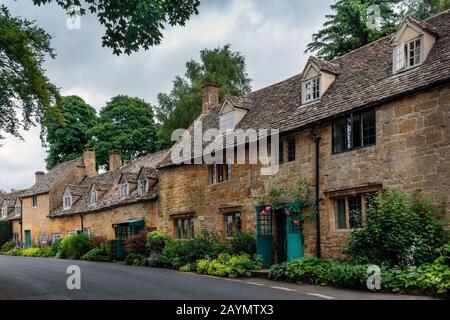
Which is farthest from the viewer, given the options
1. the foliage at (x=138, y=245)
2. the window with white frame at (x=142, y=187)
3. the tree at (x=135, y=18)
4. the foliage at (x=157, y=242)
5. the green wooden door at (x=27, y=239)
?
the green wooden door at (x=27, y=239)

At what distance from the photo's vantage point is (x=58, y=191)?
41.9m

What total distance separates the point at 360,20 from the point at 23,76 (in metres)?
22.3

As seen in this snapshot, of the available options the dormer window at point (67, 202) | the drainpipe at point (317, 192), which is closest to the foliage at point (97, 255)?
the dormer window at point (67, 202)

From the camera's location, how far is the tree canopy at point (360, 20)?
3031cm

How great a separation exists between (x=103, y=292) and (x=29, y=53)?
745 centimetres

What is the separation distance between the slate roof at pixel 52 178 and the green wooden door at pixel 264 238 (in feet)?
90.5

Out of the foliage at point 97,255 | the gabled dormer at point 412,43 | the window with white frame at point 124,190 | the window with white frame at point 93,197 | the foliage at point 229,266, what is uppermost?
the gabled dormer at point 412,43

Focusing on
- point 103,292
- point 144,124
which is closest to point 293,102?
point 103,292

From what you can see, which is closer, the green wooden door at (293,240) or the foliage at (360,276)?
the foliage at (360,276)

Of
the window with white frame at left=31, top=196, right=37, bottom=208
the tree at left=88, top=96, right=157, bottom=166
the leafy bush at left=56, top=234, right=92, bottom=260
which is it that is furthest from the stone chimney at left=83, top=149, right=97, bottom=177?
the leafy bush at left=56, top=234, right=92, bottom=260

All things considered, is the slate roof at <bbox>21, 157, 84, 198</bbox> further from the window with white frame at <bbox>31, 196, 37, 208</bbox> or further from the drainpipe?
the drainpipe

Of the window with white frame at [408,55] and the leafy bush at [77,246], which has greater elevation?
the window with white frame at [408,55]

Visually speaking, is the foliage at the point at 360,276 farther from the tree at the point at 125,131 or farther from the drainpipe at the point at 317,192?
the tree at the point at 125,131
